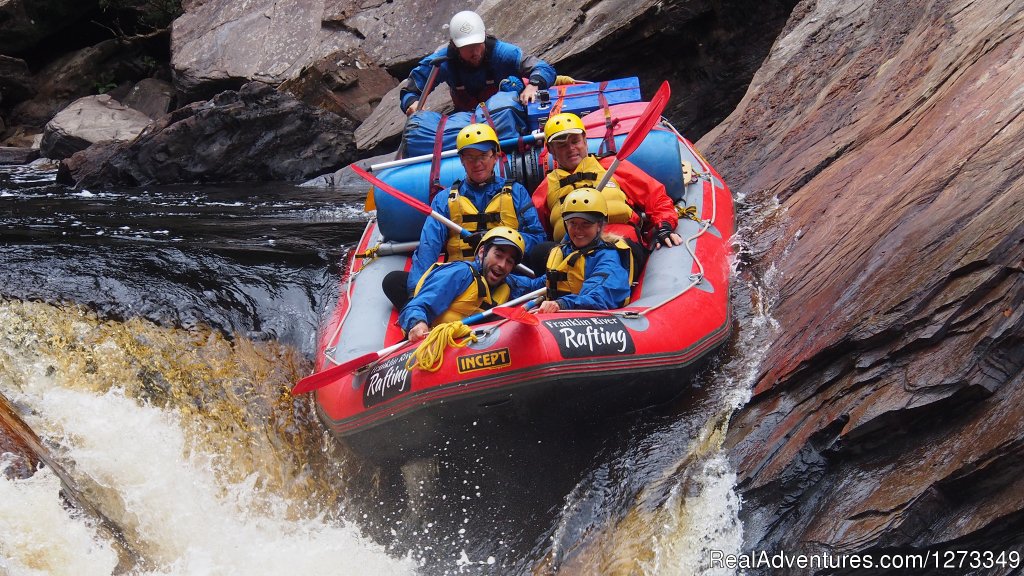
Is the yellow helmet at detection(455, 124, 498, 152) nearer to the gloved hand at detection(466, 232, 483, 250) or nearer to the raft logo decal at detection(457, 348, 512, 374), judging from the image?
the gloved hand at detection(466, 232, 483, 250)

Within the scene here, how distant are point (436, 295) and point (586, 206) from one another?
0.83 m

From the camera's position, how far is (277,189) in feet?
32.8

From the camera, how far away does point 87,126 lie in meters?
12.8

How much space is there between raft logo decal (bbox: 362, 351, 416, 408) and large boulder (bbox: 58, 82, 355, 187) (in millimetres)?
7007

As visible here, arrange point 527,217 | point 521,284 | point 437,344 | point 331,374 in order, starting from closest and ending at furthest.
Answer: point 437,344 → point 331,374 → point 521,284 → point 527,217

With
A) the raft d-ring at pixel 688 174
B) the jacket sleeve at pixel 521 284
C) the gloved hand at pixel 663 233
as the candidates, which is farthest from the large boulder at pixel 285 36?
the jacket sleeve at pixel 521 284

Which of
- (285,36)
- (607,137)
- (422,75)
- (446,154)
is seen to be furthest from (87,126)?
(607,137)

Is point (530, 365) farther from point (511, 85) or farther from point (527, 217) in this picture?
point (511, 85)

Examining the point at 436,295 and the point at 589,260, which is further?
the point at 589,260

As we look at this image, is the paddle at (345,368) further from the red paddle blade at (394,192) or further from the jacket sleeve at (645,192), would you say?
the jacket sleeve at (645,192)

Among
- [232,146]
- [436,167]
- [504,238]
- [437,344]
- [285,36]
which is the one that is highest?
[285,36]

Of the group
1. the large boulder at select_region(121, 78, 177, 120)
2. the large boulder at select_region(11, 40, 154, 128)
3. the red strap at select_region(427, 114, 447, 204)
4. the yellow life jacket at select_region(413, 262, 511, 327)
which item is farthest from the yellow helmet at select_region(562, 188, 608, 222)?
the large boulder at select_region(11, 40, 154, 128)

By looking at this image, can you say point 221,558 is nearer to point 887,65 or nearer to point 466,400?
point 466,400

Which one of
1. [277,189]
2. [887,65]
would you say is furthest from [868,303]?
[277,189]
